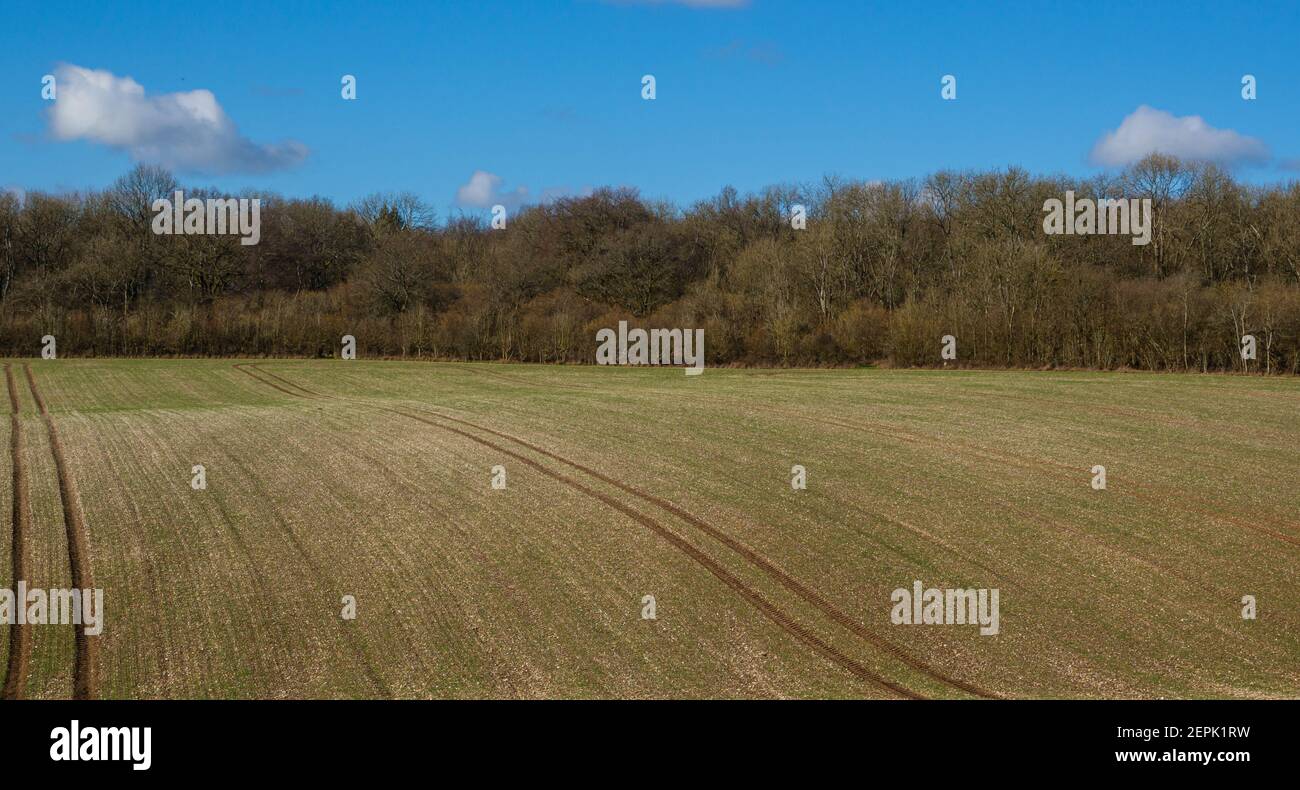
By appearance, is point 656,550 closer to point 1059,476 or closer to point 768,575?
point 768,575

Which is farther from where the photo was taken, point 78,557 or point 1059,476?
point 1059,476

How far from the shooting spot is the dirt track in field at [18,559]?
18094 millimetres

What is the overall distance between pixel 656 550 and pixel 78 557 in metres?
13.9

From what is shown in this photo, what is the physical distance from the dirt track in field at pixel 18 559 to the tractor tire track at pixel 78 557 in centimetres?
85

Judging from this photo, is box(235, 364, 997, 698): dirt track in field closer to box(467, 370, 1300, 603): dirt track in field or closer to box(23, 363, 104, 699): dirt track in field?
box(467, 370, 1300, 603): dirt track in field

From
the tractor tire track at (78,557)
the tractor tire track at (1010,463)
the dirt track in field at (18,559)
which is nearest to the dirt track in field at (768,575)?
the tractor tire track at (1010,463)

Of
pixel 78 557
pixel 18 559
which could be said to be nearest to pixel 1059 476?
pixel 78 557

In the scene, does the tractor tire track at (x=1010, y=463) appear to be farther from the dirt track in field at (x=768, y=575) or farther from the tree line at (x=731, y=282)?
the tree line at (x=731, y=282)

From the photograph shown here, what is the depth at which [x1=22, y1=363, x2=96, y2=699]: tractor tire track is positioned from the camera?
1831 centimetres

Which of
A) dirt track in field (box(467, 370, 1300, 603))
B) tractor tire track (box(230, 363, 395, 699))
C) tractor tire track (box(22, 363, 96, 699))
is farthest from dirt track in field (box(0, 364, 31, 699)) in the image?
dirt track in field (box(467, 370, 1300, 603))

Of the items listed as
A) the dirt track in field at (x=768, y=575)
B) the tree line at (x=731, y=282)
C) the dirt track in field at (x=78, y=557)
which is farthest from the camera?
the tree line at (x=731, y=282)

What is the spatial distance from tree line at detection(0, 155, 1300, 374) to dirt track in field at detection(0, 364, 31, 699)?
43.9m

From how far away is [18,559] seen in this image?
2444cm
